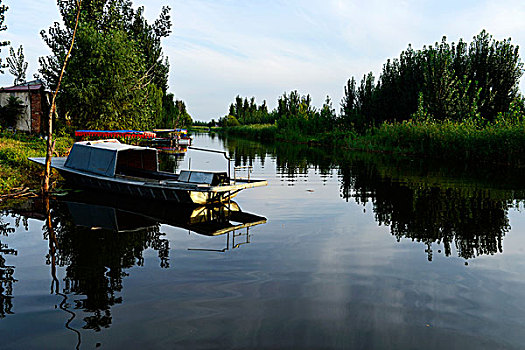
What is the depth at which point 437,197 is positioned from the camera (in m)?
18.4

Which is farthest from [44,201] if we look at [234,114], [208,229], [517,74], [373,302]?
[234,114]

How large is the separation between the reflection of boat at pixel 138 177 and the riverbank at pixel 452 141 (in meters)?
24.3

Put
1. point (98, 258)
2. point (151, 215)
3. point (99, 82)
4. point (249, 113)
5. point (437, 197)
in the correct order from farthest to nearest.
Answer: point (249, 113) → point (99, 82) → point (437, 197) → point (151, 215) → point (98, 258)

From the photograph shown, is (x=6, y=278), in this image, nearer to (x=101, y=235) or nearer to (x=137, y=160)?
(x=101, y=235)

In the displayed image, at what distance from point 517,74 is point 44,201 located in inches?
2236

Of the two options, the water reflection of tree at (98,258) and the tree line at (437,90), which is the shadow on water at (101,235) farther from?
the tree line at (437,90)

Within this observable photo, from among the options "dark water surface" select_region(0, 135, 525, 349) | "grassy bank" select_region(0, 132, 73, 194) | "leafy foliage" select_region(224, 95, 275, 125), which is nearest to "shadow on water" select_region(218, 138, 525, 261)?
"dark water surface" select_region(0, 135, 525, 349)

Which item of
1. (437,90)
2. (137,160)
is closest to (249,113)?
(437,90)

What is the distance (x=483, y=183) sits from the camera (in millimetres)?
22469

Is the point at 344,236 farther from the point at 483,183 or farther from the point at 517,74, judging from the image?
the point at 517,74

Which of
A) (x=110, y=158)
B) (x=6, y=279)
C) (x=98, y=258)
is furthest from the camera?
(x=110, y=158)

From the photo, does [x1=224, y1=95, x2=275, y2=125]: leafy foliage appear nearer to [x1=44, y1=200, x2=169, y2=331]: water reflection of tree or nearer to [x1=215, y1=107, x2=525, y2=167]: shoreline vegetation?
[x1=215, y1=107, x2=525, y2=167]: shoreline vegetation

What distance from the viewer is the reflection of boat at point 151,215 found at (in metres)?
12.7

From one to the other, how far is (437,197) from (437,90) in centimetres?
3570
